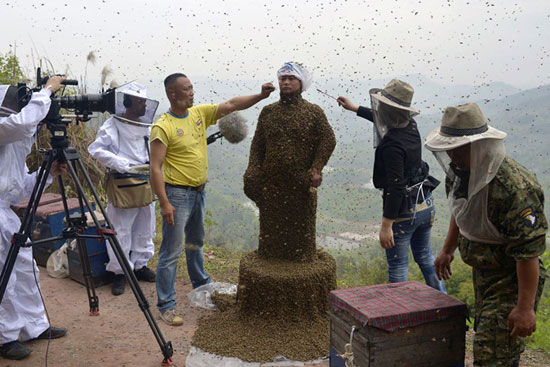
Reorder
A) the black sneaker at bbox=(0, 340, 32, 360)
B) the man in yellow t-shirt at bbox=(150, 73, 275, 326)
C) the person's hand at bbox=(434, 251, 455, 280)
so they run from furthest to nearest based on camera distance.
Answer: the man in yellow t-shirt at bbox=(150, 73, 275, 326) → the black sneaker at bbox=(0, 340, 32, 360) → the person's hand at bbox=(434, 251, 455, 280)

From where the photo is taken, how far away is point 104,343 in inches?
→ 154

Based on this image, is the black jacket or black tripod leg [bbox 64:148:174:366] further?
the black jacket

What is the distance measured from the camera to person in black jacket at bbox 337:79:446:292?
3350mm

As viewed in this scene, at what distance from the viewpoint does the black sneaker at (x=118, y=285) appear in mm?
5008

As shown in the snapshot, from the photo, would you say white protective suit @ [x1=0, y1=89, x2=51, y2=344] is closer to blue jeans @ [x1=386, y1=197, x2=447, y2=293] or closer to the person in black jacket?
the person in black jacket

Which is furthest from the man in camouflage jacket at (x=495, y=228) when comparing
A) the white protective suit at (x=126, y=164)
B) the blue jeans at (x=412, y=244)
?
the white protective suit at (x=126, y=164)

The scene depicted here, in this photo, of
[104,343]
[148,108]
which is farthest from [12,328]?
[148,108]

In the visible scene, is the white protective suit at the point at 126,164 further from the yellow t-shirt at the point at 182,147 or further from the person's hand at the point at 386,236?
the person's hand at the point at 386,236

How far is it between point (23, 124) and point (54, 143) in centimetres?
23

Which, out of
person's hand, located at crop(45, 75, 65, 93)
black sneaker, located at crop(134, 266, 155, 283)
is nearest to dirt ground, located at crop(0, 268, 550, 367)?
black sneaker, located at crop(134, 266, 155, 283)

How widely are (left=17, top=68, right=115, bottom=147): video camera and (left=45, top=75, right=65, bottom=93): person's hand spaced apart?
1.5 inches

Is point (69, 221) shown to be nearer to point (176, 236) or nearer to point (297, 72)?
point (176, 236)

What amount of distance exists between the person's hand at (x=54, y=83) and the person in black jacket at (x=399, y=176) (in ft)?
7.72

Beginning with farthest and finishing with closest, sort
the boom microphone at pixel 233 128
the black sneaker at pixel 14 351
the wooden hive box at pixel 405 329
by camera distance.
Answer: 1. the boom microphone at pixel 233 128
2. the black sneaker at pixel 14 351
3. the wooden hive box at pixel 405 329
